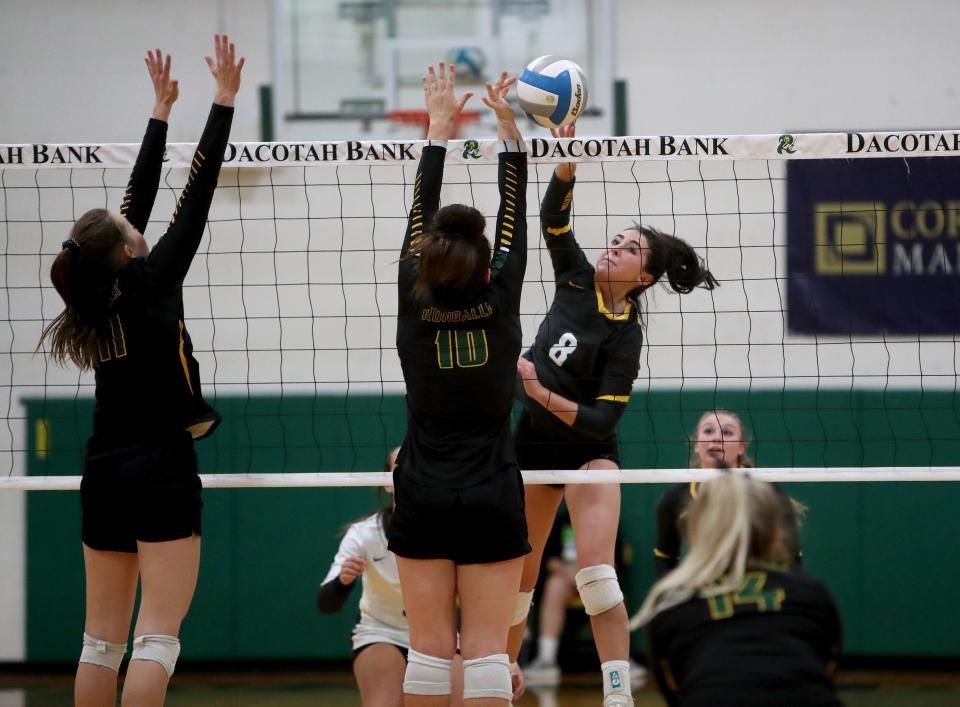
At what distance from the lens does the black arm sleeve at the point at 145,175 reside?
4.01 meters

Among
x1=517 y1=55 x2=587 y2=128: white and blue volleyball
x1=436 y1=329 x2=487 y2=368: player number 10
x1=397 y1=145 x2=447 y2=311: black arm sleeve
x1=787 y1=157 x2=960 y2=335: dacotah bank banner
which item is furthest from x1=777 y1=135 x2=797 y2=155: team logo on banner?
x1=787 y1=157 x2=960 y2=335: dacotah bank banner

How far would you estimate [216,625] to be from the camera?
8.27 meters

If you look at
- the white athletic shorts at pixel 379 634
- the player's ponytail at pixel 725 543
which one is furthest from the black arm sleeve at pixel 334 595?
the player's ponytail at pixel 725 543

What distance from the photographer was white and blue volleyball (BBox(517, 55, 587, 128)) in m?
4.43

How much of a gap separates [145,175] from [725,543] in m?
2.32

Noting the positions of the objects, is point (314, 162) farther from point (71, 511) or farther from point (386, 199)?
point (71, 511)

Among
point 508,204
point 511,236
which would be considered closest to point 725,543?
point 511,236

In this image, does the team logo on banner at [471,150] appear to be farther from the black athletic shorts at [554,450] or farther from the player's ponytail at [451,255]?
the black athletic shorts at [554,450]

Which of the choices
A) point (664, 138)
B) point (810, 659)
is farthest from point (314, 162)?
point (810, 659)

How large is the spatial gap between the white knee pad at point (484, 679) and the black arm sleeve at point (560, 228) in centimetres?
163

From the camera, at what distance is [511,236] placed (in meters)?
3.72

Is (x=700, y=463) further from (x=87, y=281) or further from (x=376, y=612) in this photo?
(x=87, y=281)

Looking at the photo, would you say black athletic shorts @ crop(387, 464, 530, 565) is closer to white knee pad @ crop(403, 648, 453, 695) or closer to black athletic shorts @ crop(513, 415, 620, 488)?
white knee pad @ crop(403, 648, 453, 695)

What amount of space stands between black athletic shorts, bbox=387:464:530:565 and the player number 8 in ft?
3.47
